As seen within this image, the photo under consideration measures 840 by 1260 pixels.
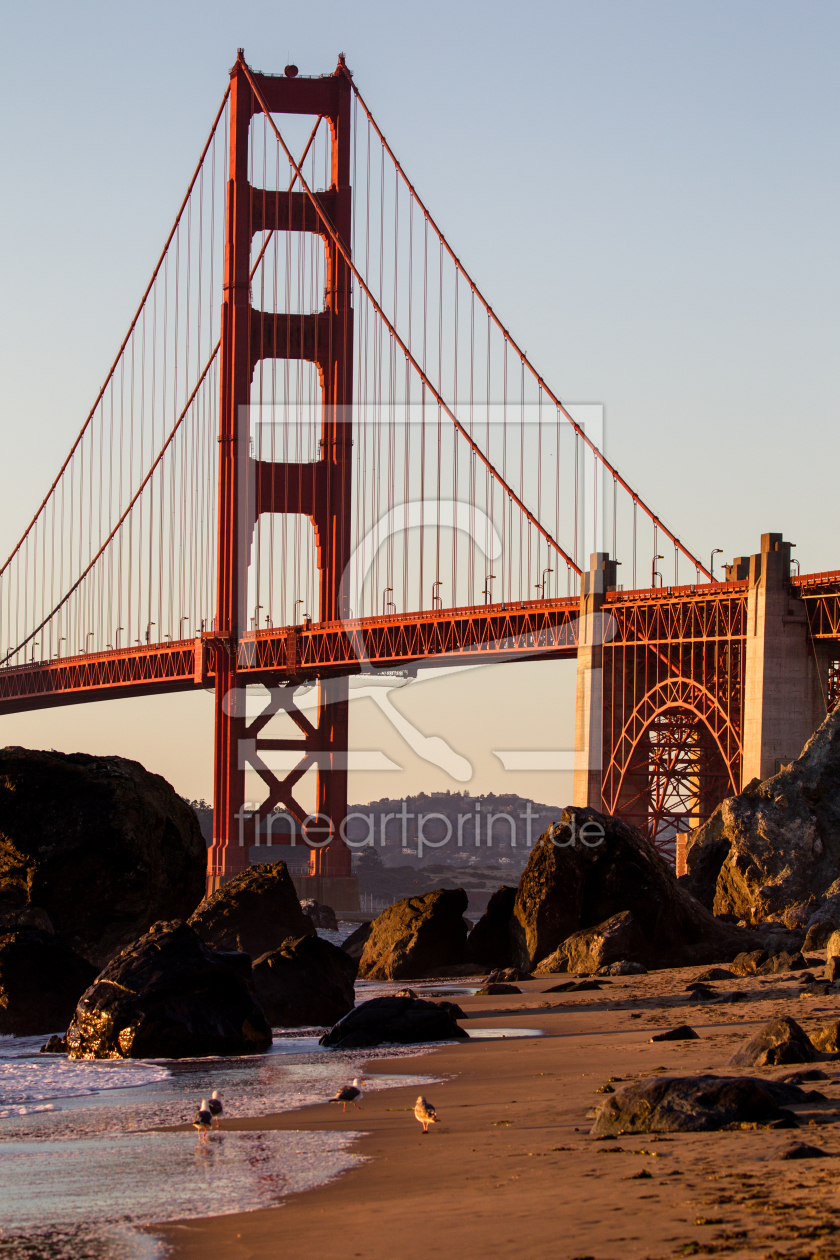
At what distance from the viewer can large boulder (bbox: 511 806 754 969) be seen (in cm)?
1948

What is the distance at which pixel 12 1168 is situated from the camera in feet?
24.4

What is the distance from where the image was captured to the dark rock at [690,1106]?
6824 mm

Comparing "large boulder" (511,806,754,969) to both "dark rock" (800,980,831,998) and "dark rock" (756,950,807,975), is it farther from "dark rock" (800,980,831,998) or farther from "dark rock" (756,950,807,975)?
"dark rock" (800,980,831,998)

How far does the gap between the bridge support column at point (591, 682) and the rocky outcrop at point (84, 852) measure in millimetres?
26361

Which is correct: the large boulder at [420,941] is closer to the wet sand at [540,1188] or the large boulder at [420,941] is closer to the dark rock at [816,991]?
the dark rock at [816,991]

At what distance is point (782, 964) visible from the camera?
633 inches

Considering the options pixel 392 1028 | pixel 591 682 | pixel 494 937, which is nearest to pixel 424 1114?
pixel 392 1028

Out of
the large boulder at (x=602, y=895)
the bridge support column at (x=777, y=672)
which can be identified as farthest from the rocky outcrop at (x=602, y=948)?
the bridge support column at (x=777, y=672)

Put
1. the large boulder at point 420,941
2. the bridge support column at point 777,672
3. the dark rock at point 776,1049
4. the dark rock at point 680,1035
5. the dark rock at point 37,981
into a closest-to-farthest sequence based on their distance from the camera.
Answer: the dark rock at point 776,1049 → the dark rock at point 680,1035 → the dark rock at point 37,981 → the large boulder at point 420,941 → the bridge support column at point 777,672

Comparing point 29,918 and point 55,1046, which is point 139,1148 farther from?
point 29,918

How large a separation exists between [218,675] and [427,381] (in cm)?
1329

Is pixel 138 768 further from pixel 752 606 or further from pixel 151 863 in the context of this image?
pixel 752 606

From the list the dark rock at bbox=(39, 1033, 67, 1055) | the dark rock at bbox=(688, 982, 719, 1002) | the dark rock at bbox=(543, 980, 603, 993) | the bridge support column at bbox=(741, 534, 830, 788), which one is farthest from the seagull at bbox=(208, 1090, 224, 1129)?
the bridge support column at bbox=(741, 534, 830, 788)

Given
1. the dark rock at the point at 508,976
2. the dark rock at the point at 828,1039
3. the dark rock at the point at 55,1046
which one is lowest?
the dark rock at the point at 508,976
